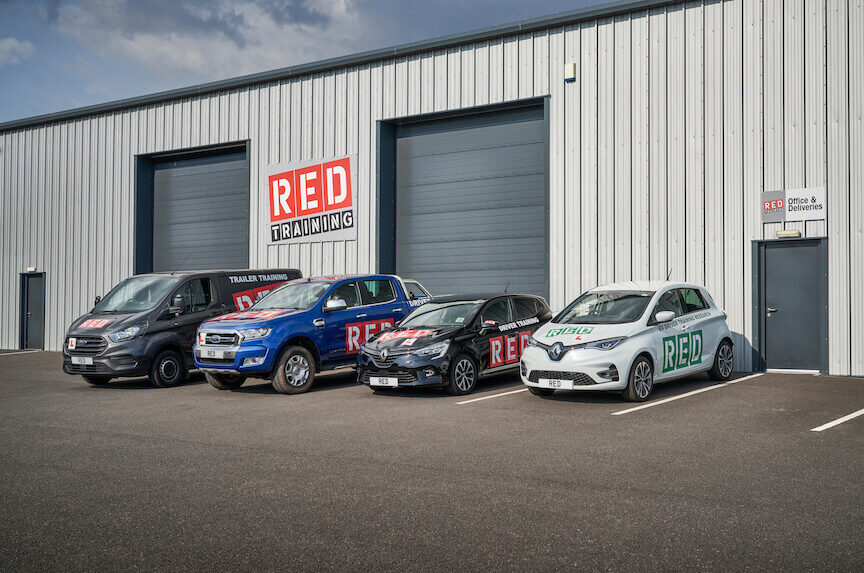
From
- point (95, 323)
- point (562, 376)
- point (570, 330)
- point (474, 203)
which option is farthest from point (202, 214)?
point (562, 376)

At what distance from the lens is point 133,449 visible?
301 inches

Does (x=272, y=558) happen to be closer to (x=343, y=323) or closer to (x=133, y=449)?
(x=133, y=449)

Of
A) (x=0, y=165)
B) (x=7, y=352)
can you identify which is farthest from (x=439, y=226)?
(x=0, y=165)

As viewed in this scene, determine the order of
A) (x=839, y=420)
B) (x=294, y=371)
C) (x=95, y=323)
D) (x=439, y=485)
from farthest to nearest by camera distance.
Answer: (x=95, y=323), (x=294, y=371), (x=839, y=420), (x=439, y=485)

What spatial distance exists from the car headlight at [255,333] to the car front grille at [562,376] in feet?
13.7

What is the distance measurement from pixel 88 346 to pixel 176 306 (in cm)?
163

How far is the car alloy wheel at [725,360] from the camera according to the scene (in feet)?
40.8

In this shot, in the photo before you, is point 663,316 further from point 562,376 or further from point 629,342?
point 562,376

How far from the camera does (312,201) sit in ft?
66.4

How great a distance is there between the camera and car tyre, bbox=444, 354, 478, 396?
11.4 metres

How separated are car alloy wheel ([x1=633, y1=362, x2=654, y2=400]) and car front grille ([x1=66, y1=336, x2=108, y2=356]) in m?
8.93

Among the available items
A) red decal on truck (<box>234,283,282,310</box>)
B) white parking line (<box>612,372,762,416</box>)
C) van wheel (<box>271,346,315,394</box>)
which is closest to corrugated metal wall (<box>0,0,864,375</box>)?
white parking line (<box>612,372,762,416</box>)

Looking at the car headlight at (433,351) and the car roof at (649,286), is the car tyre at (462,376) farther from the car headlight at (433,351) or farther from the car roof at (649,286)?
the car roof at (649,286)

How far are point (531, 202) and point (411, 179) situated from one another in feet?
11.5
